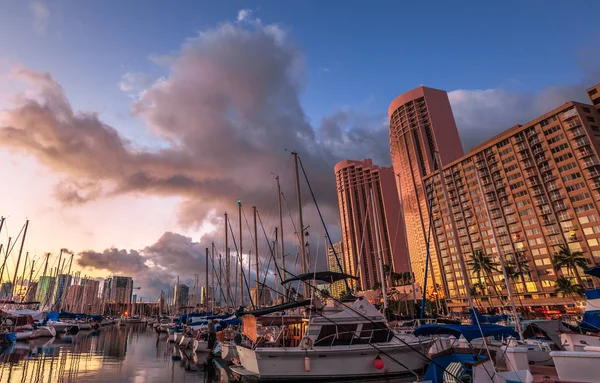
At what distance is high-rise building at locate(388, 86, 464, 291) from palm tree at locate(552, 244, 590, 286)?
53675 millimetres

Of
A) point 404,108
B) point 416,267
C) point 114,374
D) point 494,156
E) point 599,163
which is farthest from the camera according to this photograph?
point 404,108

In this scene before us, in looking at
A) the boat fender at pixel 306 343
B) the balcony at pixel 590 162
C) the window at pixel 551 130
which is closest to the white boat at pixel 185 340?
the boat fender at pixel 306 343

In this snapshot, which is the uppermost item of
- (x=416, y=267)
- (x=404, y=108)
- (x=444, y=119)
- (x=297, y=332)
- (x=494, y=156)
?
(x=404, y=108)

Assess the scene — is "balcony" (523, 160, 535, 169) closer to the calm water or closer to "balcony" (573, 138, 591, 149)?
"balcony" (573, 138, 591, 149)

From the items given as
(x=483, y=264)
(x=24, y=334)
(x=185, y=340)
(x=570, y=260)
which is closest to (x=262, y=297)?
(x=185, y=340)

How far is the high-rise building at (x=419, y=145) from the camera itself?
138488 millimetres

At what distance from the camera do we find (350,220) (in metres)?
191

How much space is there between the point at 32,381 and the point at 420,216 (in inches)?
5374

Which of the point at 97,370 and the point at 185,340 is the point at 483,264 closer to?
the point at 185,340

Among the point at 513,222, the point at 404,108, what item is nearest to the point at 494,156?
the point at 513,222

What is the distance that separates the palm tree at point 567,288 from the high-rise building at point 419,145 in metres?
55.0

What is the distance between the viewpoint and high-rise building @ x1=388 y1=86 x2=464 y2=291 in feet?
→ 454

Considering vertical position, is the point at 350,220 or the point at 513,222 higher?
the point at 350,220

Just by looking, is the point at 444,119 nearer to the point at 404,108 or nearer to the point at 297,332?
the point at 404,108
